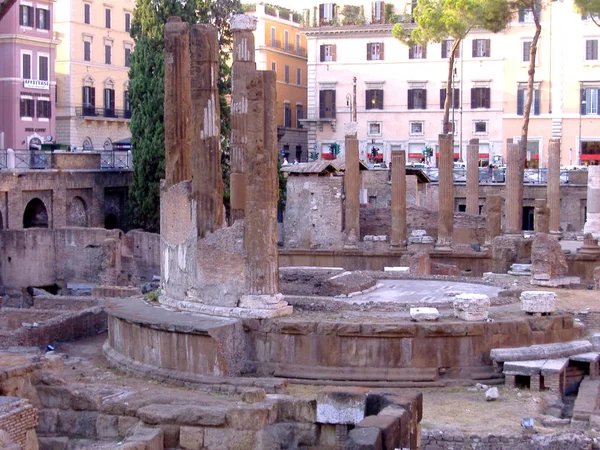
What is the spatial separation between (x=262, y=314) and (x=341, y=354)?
1387mm

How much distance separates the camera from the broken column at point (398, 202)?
2958cm

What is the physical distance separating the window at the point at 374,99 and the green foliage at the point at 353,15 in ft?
10.4

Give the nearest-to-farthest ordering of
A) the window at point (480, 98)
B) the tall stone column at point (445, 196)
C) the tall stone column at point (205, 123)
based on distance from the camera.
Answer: the tall stone column at point (205, 123) → the tall stone column at point (445, 196) → the window at point (480, 98)

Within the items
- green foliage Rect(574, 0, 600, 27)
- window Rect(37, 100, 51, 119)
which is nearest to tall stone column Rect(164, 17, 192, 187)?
green foliage Rect(574, 0, 600, 27)

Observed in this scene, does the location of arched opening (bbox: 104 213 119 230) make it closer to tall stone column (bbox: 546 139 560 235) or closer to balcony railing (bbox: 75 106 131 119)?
balcony railing (bbox: 75 106 131 119)

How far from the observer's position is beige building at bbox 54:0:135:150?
46.4 metres

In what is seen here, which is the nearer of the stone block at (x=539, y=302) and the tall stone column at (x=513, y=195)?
the stone block at (x=539, y=302)

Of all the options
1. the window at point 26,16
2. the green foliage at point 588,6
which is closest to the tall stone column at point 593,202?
the green foliage at point 588,6

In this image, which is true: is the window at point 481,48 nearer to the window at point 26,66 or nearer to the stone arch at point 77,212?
the window at point 26,66

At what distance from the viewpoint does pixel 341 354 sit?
637 inches

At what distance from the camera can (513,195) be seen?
1240 inches

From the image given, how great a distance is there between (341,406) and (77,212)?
23288 millimetres

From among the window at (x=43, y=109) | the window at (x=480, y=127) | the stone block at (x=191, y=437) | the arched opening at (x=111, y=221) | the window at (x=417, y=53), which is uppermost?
the window at (x=417, y=53)

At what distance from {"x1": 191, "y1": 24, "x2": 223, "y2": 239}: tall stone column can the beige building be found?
92.3 ft
